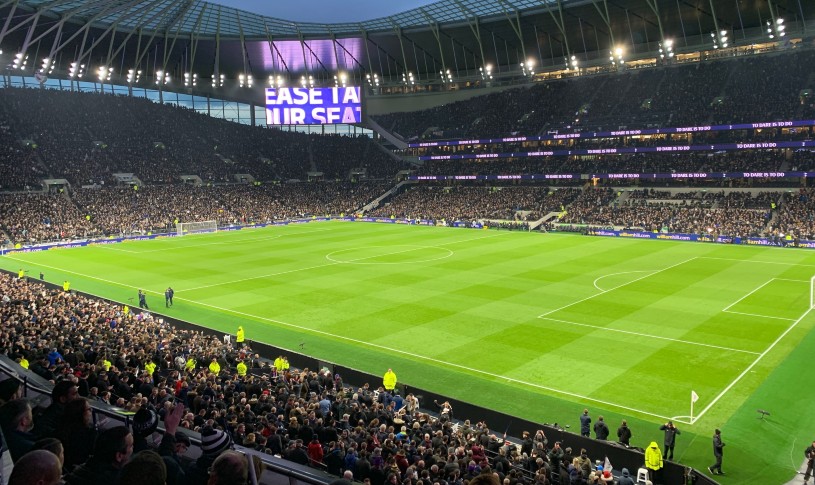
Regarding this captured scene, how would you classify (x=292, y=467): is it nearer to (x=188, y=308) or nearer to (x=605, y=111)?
(x=188, y=308)

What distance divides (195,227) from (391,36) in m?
42.9

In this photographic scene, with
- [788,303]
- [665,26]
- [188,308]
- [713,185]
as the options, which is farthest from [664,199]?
[188,308]

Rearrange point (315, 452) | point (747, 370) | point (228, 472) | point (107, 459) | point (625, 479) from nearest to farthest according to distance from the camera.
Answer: point (228, 472) → point (107, 459) → point (315, 452) → point (625, 479) → point (747, 370)

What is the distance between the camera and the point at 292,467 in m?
6.24

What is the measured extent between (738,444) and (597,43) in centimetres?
7821

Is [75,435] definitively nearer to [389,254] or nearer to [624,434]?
[624,434]

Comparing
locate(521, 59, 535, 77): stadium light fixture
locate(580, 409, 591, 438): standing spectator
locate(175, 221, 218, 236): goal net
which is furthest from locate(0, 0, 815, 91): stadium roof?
locate(580, 409, 591, 438): standing spectator

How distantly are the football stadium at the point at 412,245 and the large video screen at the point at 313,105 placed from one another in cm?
39

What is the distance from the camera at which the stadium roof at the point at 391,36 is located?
7275cm

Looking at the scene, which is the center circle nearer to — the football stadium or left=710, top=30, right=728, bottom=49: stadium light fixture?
the football stadium

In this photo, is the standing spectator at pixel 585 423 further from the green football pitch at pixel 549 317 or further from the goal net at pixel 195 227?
the goal net at pixel 195 227

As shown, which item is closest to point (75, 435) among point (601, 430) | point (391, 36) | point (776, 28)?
point (601, 430)

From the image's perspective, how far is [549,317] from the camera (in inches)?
1209

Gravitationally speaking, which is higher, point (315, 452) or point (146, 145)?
point (146, 145)
